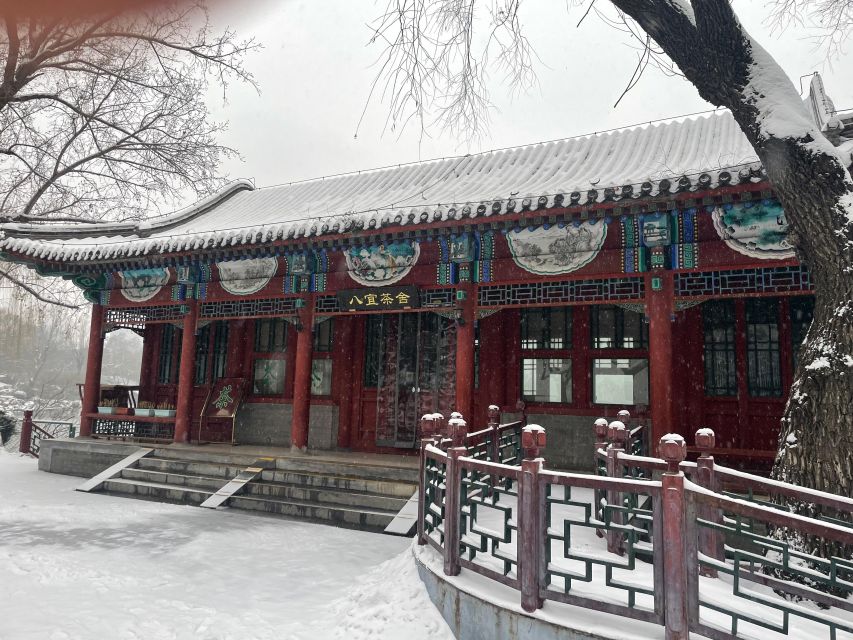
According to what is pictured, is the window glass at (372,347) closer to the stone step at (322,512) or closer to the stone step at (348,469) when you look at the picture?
the stone step at (348,469)

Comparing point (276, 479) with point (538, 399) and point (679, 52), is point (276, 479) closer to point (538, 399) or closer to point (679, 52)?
point (538, 399)

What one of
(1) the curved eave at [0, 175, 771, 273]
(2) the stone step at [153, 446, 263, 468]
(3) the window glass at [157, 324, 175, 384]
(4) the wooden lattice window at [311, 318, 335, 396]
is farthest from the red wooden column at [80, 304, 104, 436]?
(4) the wooden lattice window at [311, 318, 335, 396]

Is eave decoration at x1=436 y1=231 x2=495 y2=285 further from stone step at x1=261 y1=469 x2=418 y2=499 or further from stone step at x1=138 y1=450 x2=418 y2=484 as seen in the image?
stone step at x1=261 y1=469 x2=418 y2=499

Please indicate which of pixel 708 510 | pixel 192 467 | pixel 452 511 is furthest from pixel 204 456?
pixel 708 510

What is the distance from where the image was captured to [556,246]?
773 cm

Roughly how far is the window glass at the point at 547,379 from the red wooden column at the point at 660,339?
6.07ft

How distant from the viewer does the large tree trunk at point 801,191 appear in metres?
4.01

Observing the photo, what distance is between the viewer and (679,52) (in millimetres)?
4504

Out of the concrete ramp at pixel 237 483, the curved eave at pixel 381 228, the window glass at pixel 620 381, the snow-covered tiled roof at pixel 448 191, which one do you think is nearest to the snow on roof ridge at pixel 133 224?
the snow-covered tiled roof at pixel 448 191

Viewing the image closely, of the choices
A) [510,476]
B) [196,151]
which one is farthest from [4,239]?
[510,476]

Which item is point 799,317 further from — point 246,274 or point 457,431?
point 246,274

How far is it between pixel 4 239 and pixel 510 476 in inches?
426

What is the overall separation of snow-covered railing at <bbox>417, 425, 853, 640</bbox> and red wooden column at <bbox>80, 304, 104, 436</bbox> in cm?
893

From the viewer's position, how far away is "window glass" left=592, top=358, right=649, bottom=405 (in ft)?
28.0
